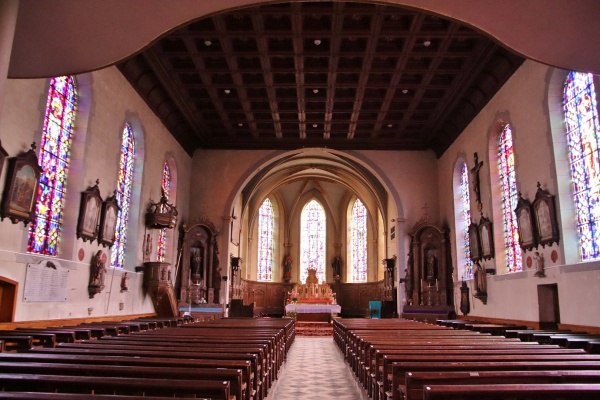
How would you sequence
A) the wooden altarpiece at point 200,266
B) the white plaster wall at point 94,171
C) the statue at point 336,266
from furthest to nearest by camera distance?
the statue at point 336,266
the wooden altarpiece at point 200,266
the white plaster wall at point 94,171

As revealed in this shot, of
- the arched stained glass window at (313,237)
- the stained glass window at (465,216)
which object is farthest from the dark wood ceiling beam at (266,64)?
the arched stained glass window at (313,237)

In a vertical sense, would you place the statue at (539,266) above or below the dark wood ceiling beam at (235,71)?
below

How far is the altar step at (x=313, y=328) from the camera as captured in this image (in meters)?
18.7

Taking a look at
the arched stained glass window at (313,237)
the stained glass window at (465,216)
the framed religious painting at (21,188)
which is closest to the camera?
the framed religious painting at (21,188)

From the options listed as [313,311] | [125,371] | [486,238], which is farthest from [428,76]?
[125,371]

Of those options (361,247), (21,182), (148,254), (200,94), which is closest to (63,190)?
(21,182)

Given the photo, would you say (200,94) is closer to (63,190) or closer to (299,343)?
(63,190)

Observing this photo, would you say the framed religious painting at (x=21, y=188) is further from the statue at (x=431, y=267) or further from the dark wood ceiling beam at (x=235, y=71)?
the statue at (x=431, y=267)

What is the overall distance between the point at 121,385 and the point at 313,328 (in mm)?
17170

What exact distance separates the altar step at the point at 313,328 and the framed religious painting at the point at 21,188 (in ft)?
40.9

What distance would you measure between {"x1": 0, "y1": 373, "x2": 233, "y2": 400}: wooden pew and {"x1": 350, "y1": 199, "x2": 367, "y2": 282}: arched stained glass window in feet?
87.7

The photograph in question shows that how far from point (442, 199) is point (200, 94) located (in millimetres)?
10059

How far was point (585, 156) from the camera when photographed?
9.48 m

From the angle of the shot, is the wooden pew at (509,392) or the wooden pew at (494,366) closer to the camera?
the wooden pew at (509,392)
